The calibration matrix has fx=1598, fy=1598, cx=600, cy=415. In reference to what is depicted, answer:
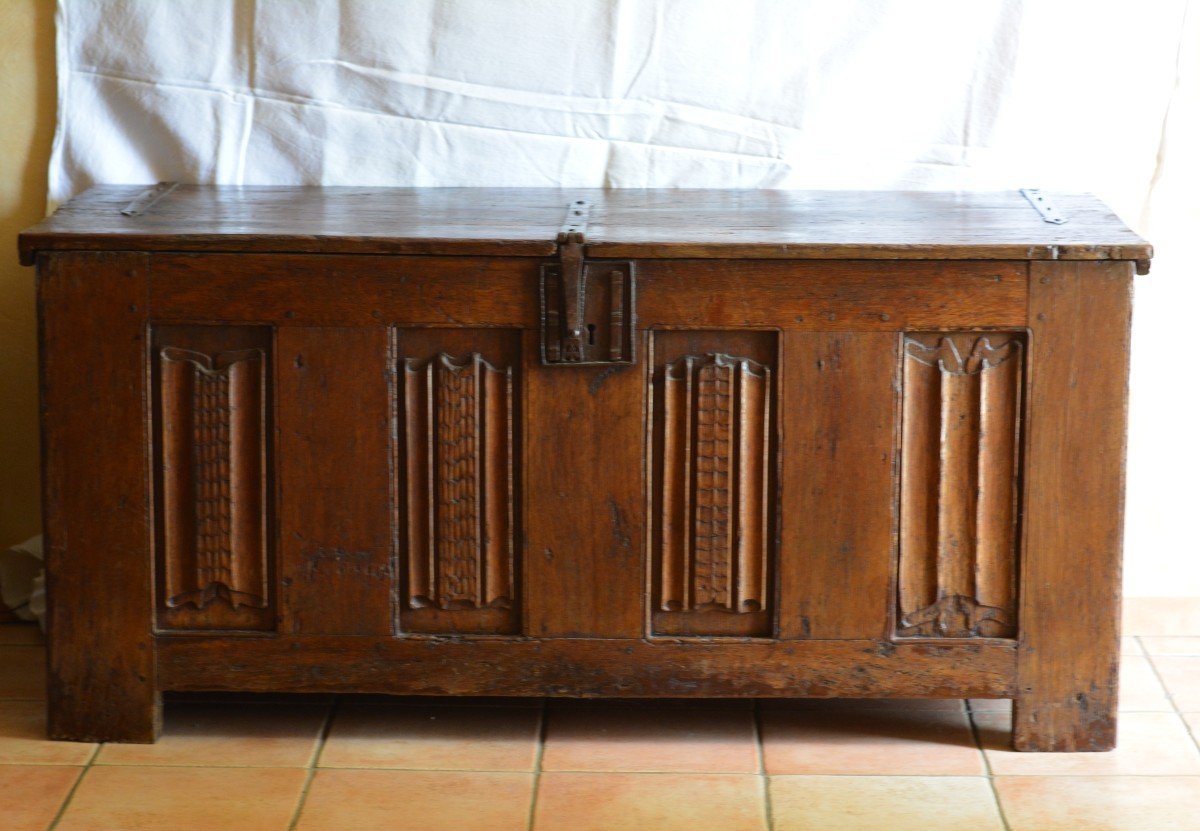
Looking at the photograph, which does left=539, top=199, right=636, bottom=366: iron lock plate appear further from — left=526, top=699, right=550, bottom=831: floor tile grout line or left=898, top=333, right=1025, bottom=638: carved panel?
left=526, top=699, right=550, bottom=831: floor tile grout line

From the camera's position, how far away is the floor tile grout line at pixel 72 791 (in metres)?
2.16

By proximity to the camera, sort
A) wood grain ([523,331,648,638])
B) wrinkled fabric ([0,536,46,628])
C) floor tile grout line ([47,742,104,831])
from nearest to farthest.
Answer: floor tile grout line ([47,742,104,831]) < wood grain ([523,331,648,638]) < wrinkled fabric ([0,536,46,628])

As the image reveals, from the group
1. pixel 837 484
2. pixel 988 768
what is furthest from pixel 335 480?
pixel 988 768

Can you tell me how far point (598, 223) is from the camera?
7.68 ft

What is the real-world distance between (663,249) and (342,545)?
0.63m

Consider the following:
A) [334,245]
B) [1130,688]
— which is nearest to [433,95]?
[334,245]

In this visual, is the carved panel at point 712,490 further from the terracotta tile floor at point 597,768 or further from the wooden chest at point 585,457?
the terracotta tile floor at point 597,768

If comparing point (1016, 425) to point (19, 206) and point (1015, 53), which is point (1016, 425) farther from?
point (19, 206)

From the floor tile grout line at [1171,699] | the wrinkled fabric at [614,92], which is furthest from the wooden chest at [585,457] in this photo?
the wrinkled fabric at [614,92]

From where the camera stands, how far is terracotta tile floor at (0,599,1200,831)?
85.5 inches

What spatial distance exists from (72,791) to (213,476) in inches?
18.9

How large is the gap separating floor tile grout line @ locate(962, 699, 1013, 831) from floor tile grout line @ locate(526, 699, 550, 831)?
63cm

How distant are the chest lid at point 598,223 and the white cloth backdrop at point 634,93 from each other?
0.21 feet

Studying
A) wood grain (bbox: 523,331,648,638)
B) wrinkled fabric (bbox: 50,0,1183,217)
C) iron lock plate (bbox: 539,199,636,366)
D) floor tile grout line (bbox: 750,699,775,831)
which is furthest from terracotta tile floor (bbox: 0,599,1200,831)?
wrinkled fabric (bbox: 50,0,1183,217)
